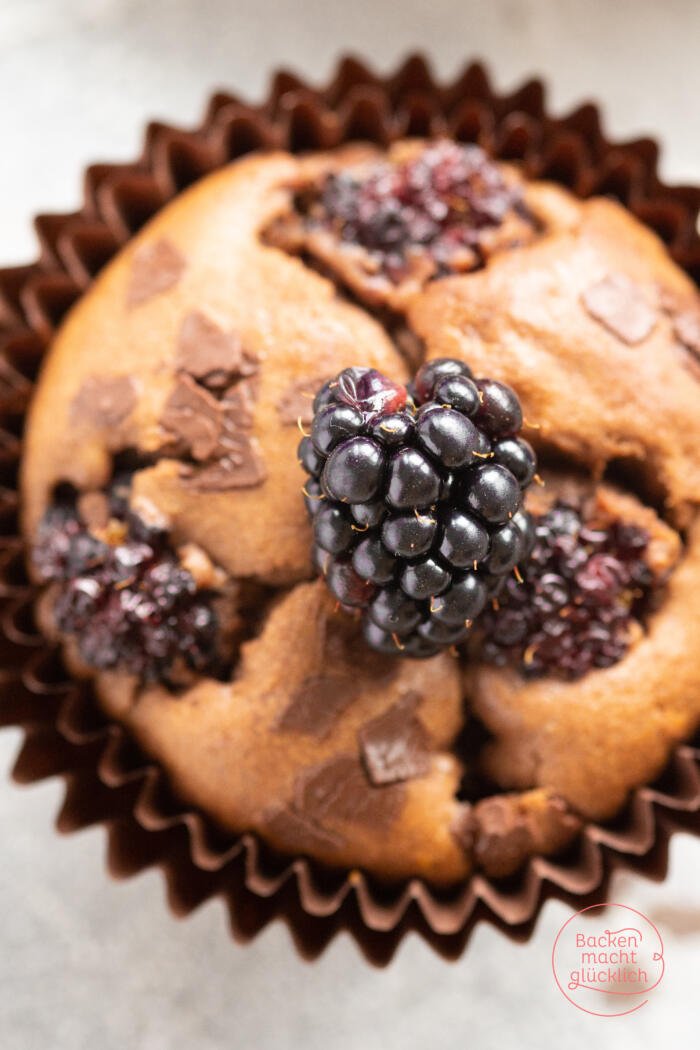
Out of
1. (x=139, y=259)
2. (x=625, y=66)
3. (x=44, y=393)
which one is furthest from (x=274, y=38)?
(x=44, y=393)

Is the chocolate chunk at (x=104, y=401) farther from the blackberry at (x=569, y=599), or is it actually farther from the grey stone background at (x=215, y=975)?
the grey stone background at (x=215, y=975)

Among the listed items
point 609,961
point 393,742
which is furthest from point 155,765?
point 609,961

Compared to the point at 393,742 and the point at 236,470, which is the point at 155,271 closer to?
the point at 236,470

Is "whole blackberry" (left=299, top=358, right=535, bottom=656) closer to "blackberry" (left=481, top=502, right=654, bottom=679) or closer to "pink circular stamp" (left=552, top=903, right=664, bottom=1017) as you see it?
"blackberry" (left=481, top=502, right=654, bottom=679)

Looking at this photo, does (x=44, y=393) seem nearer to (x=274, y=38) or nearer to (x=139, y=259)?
(x=139, y=259)

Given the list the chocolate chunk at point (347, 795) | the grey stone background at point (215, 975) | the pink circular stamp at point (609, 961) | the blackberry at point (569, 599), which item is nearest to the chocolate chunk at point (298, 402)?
the blackberry at point (569, 599)

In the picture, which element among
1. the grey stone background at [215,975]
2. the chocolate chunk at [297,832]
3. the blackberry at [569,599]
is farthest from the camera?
the grey stone background at [215,975]
